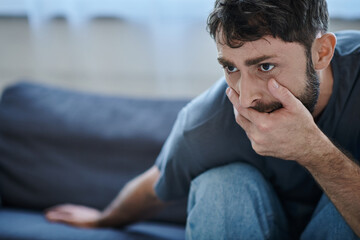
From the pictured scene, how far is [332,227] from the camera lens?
0.90 meters

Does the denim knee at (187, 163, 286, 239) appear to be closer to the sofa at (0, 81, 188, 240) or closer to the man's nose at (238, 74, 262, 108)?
the man's nose at (238, 74, 262, 108)

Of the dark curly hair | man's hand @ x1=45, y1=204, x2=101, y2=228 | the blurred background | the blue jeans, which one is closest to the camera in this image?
the dark curly hair

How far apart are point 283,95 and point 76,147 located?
2.83ft

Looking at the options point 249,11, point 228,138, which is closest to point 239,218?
point 228,138

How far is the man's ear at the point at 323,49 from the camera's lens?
0.89 metres

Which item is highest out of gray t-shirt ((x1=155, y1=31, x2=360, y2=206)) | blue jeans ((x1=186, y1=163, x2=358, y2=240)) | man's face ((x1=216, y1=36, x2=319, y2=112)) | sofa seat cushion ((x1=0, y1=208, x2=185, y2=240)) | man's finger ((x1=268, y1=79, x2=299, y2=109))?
man's face ((x1=216, y1=36, x2=319, y2=112))

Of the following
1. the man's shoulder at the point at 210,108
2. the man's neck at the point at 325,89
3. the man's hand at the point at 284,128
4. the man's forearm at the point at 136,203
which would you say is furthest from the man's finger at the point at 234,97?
the man's forearm at the point at 136,203

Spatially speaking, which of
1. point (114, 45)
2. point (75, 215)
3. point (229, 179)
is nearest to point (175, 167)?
point (229, 179)

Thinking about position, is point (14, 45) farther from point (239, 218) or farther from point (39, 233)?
point (239, 218)

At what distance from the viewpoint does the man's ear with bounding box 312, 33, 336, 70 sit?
0.89 metres

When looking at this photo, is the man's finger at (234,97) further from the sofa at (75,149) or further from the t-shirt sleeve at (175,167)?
the sofa at (75,149)

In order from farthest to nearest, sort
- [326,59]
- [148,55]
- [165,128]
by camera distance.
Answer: [148,55] → [165,128] → [326,59]

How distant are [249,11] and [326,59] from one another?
0.78 ft

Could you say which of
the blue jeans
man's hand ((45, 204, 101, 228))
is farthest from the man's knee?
man's hand ((45, 204, 101, 228))
